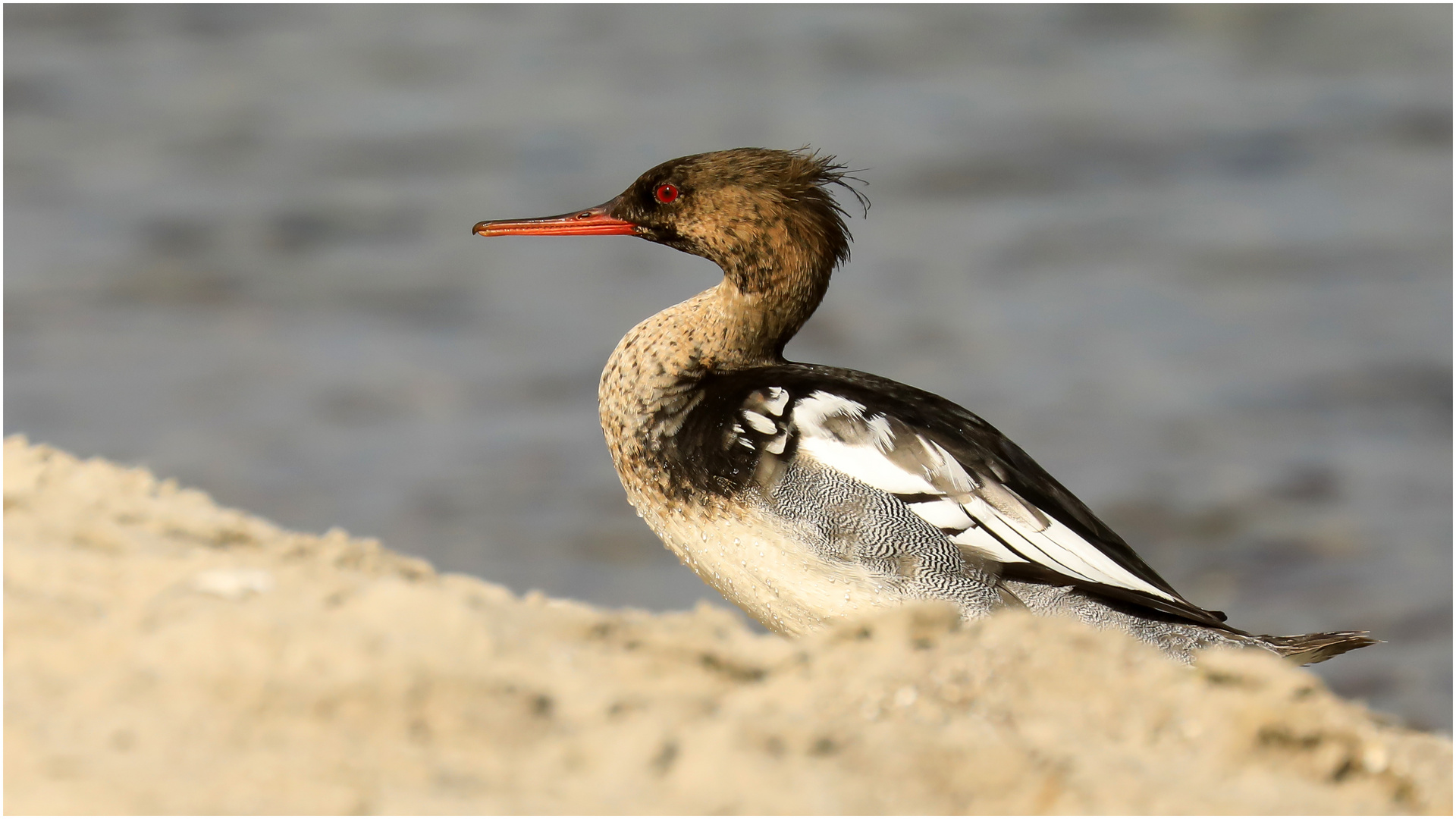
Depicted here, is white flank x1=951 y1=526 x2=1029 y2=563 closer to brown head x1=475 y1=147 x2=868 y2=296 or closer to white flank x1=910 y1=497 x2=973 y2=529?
white flank x1=910 y1=497 x2=973 y2=529

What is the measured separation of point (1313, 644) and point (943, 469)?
1.10m

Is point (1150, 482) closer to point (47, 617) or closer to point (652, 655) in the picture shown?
point (652, 655)

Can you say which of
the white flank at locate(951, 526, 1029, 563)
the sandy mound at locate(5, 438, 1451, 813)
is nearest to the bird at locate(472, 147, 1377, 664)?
the white flank at locate(951, 526, 1029, 563)

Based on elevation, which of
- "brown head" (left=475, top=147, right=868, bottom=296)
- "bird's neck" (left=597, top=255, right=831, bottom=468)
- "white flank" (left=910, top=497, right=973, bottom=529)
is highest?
"brown head" (left=475, top=147, right=868, bottom=296)

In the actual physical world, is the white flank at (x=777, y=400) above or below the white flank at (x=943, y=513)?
above

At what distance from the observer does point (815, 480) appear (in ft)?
13.2

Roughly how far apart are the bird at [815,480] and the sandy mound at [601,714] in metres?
0.78

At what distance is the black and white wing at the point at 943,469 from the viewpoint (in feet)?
12.9

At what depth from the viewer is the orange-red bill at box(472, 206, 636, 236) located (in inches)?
191

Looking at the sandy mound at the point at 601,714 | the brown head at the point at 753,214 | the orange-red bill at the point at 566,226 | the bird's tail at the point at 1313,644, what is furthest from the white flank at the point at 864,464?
the orange-red bill at the point at 566,226

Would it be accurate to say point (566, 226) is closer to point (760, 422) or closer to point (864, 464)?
point (760, 422)

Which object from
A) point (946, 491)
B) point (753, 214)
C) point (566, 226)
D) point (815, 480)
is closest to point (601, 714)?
point (815, 480)

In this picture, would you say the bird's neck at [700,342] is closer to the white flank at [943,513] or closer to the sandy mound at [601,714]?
the white flank at [943,513]

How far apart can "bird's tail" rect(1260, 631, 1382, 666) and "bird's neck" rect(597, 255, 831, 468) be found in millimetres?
1590
